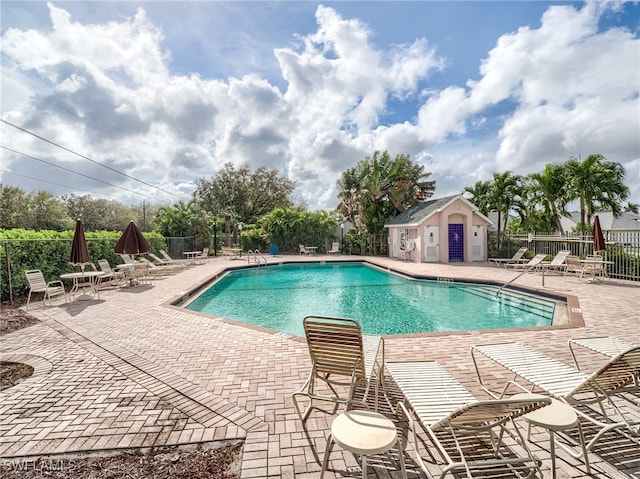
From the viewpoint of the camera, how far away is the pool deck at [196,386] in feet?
8.74

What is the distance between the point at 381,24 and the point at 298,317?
9.32m

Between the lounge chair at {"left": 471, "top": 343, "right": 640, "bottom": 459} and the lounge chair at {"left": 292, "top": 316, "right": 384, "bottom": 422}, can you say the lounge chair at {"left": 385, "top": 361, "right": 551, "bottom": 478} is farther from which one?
the lounge chair at {"left": 471, "top": 343, "right": 640, "bottom": 459}

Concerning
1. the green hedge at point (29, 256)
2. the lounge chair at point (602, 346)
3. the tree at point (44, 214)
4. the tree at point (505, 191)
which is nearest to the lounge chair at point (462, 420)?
the lounge chair at point (602, 346)

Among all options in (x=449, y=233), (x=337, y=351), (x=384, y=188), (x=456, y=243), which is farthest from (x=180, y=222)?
(x=337, y=351)

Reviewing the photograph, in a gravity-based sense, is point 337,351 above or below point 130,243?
below

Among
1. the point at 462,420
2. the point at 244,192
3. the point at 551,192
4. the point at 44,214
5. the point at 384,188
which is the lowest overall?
the point at 462,420

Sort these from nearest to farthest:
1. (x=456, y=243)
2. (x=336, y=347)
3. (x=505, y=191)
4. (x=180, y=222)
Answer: (x=336, y=347), (x=456, y=243), (x=505, y=191), (x=180, y=222)

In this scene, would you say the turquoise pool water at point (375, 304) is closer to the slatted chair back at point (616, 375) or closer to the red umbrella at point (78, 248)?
the red umbrella at point (78, 248)

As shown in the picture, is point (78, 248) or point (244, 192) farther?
point (244, 192)

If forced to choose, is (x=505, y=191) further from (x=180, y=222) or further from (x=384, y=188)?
(x=180, y=222)

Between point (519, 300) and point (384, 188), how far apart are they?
15071mm

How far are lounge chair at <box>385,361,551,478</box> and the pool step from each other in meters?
7.42

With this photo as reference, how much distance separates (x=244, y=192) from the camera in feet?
130

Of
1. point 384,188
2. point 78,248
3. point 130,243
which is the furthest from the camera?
point 384,188
